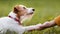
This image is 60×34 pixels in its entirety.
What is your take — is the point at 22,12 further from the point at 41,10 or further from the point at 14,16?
the point at 41,10

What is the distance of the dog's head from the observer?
8.13ft

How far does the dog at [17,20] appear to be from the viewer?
2469 mm

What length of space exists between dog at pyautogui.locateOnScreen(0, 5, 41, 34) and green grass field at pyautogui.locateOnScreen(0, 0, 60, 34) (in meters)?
0.05

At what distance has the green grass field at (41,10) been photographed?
247 centimetres

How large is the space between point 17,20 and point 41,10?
13.3 inches

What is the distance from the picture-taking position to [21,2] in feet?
8.35

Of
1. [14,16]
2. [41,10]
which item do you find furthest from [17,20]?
[41,10]

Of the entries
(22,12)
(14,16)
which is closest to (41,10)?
(22,12)

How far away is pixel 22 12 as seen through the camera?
2.50 m

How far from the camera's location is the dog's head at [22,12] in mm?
2477

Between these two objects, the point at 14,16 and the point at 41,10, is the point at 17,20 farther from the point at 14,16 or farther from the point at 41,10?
the point at 41,10

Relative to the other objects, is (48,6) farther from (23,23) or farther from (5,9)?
(5,9)

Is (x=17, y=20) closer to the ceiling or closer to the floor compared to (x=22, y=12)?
closer to the floor

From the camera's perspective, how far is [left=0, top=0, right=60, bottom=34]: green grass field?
2.47 metres
